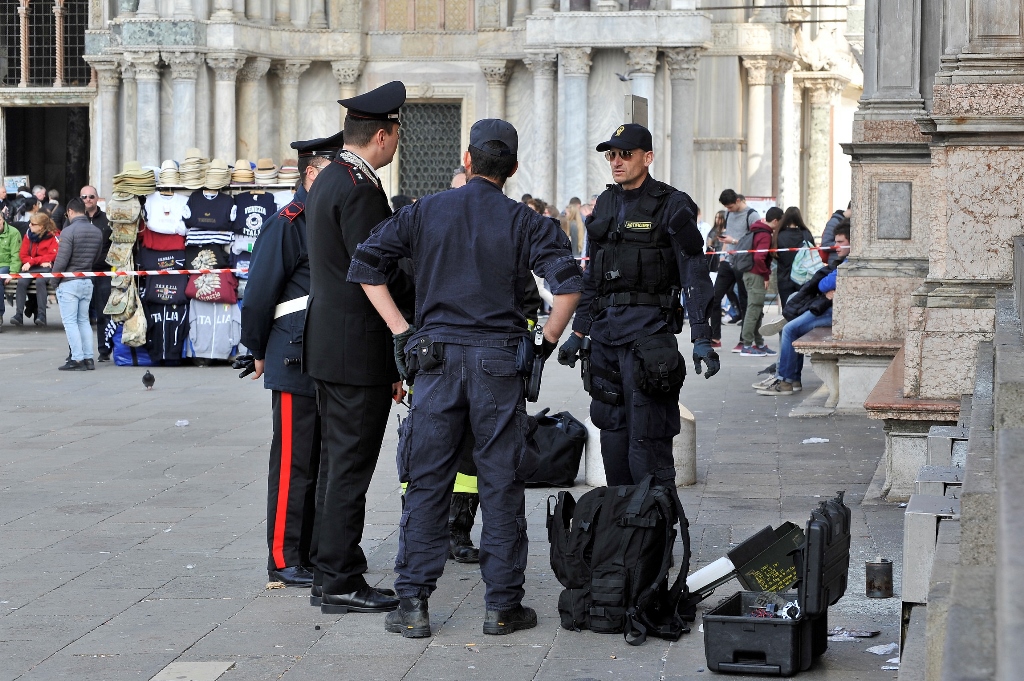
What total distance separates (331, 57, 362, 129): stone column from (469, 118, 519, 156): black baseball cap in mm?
24025

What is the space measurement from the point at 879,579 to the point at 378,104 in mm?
2663

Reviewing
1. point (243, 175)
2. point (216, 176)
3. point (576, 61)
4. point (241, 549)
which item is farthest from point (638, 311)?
point (576, 61)

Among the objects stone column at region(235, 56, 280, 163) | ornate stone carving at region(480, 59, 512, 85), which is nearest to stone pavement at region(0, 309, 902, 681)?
stone column at region(235, 56, 280, 163)

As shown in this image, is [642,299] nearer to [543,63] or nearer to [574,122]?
[574,122]

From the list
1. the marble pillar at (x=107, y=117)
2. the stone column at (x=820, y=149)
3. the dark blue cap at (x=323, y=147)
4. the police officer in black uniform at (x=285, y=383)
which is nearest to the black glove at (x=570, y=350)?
the police officer in black uniform at (x=285, y=383)

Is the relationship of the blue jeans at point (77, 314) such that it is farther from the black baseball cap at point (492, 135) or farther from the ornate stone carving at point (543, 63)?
the ornate stone carving at point (543, 63)

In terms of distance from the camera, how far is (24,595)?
6551 millimetres

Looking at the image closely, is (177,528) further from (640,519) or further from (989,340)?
(989,340)

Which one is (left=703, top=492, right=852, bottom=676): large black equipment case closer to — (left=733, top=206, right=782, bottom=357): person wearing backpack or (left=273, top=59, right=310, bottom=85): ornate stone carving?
(left=733, top=206, right=782, bottom=357): person wearing backpack

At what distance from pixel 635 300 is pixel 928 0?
6.75m

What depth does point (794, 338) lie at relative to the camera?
14133mm

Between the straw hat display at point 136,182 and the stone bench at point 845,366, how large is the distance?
6.98 metres

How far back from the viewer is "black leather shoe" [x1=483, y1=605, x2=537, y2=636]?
5.89 metres

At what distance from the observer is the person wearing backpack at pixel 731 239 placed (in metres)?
19.2
